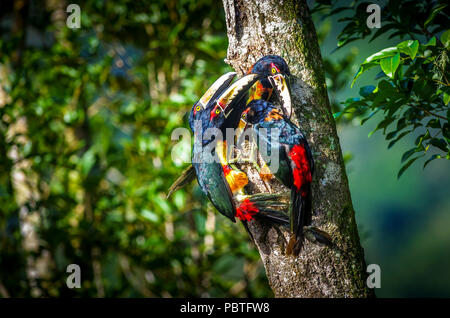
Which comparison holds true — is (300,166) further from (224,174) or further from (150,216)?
(150,216)

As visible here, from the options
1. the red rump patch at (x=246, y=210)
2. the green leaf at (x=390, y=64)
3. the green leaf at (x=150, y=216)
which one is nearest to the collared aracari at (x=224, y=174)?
the red rump patch at (x=246, y=210)

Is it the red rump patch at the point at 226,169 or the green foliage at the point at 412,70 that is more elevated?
the green foliage at the point at 412,70

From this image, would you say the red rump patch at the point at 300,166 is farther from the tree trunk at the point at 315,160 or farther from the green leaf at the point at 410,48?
the green leaf at the point at 410,48

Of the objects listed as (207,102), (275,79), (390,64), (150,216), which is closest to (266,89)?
(275,79)

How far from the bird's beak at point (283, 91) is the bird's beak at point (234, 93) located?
4 centimetres

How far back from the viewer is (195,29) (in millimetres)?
1769

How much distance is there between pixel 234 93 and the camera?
2.49ft

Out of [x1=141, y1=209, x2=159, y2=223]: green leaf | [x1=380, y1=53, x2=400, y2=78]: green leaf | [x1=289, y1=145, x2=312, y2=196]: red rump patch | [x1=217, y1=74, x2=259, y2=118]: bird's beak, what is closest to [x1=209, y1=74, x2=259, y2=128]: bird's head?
[x1=217, y1=74, x2=259, y2=118]: bird's beak

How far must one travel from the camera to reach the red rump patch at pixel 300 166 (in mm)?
703

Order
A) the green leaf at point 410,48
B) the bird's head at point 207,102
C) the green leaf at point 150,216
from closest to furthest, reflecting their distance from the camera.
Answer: the green leaf at point 410,48 < the bird's head at point 207,102 < the green leaf at point 150,216

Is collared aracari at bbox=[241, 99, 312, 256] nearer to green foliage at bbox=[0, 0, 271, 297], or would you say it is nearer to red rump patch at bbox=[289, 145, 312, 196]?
red rump patch at bbox=[289, 145, 312, 196]

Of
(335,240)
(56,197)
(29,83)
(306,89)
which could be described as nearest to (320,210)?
(335,240)

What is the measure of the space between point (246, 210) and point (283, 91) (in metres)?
0.28

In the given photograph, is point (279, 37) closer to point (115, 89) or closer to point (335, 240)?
point (335, 240)
